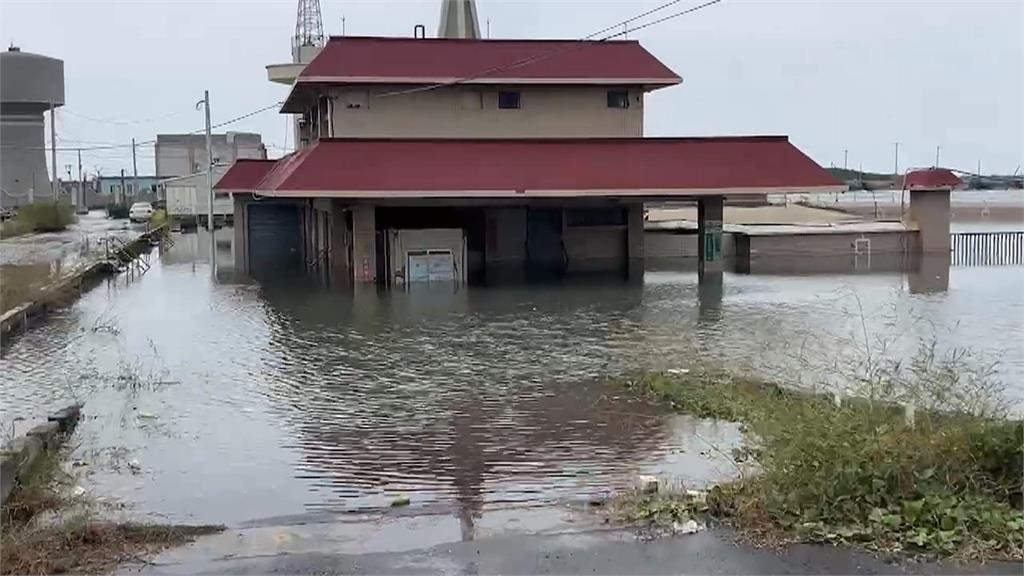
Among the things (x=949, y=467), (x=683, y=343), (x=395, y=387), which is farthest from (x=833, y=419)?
(x=683, y=343)

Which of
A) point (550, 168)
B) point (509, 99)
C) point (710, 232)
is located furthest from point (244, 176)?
point (710, 232)

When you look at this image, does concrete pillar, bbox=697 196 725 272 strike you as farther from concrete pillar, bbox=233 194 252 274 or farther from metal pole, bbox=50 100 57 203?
metal pole, bbox=50 100 57 203

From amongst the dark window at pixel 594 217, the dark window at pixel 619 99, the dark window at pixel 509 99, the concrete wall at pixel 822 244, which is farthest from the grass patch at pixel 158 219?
the concrete wall at pixel 822 244

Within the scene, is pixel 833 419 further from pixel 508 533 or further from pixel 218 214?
pixel 218 214

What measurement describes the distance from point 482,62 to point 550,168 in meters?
5.11

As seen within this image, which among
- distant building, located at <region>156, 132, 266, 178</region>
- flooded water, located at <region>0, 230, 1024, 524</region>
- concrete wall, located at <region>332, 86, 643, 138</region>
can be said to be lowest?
flooded water, located at <region>0, 230, 1024, 524</region>

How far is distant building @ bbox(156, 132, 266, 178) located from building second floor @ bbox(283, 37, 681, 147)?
5943 cm

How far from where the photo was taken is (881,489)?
6.78 meters

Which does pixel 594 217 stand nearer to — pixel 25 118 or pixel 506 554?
pixel 506 554

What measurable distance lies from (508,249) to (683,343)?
17.5 metres

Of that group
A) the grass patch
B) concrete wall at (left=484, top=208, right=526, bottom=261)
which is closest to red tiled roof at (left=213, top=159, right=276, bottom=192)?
concrete wall at (left=484, top=208, right=526, bottom=261)

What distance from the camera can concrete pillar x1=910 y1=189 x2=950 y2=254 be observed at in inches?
1438

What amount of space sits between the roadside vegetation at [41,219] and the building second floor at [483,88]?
30828mm

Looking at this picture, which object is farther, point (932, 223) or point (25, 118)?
point (25, 118)
